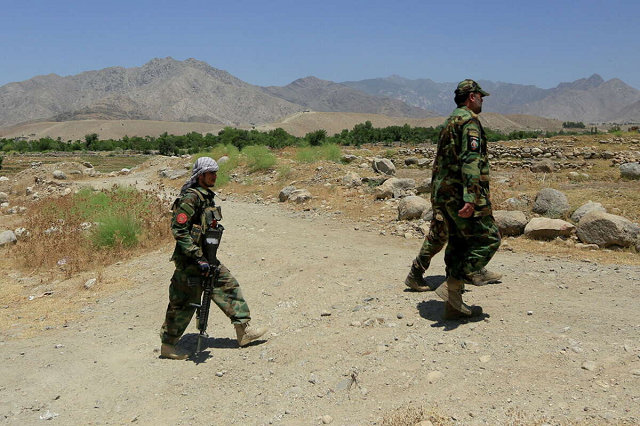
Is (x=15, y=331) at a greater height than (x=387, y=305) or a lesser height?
lesser

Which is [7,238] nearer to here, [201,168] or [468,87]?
[201,168]

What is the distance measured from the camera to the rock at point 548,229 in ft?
24.3

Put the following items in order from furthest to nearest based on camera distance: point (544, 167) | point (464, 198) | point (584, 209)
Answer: point (544, 167)
point (584, 209)
point (464, 198)

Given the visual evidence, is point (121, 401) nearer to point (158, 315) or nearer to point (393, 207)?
point (158, 315)

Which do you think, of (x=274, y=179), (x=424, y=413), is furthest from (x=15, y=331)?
(x=274, y=179)

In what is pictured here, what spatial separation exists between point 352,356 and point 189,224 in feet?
5.57

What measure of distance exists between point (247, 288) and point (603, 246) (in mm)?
4895

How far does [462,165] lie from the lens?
4.14m

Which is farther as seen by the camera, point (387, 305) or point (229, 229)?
point (229, 229)

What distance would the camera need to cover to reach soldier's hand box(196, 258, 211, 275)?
4027 mm

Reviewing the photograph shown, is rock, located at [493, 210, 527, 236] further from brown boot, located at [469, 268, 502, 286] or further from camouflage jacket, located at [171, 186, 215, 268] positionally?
camouflage jacket, located at [171, 186, 215, 268]

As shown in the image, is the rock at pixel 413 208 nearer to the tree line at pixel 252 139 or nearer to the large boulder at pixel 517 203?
the large boulder at pixel 517 203

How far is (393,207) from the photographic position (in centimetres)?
1033

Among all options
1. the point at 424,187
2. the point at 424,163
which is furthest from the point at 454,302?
the point at 424,163
